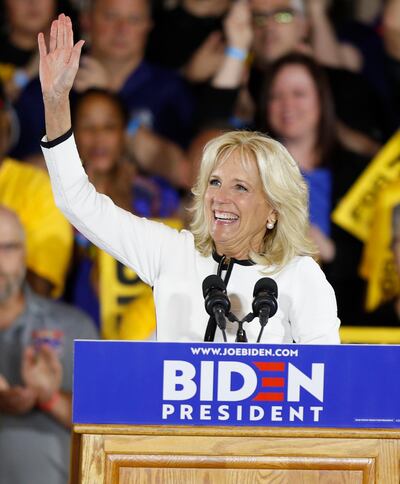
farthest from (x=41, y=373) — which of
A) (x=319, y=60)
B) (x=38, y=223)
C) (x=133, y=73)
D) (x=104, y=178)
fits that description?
(x=319, y=60)

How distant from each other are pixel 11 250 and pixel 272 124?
1376 mm

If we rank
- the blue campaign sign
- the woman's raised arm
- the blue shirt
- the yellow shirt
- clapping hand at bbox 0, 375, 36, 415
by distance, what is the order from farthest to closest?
1. the blue shirt
2. the yellow shirt
3. clapping hand at bbox 0, 375, 36, 415
4. the woman's raised arm
5. the blue campaign sign

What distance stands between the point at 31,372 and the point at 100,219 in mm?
2429

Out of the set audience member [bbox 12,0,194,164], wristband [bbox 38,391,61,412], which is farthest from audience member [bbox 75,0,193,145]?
wristband [bbox 38,391,61,412]

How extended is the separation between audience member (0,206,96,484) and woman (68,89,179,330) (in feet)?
0.73

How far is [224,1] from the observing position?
16.3 ft

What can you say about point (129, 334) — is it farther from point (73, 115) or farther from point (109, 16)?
point (109, 16)

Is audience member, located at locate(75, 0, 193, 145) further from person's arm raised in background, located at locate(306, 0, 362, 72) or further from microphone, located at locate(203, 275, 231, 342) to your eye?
microphone, located at locate(203, 275, 231, 342)

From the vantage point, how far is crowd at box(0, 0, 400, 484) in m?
4.73

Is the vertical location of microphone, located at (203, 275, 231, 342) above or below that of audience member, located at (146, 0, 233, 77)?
below

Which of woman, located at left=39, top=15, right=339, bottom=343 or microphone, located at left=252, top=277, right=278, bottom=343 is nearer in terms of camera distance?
microphone, located at left=252, top=277, right=278, bottom=343

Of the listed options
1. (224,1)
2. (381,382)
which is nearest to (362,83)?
(224,1)

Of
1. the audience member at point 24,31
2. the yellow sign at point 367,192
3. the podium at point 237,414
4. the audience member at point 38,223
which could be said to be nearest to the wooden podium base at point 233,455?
the podium at point 237,414

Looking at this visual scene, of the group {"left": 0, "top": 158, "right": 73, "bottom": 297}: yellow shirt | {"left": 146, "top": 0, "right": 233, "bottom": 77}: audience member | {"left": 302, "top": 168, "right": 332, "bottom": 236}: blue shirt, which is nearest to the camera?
{"left": 0, "top": 158, "right": 73, "bottom": 297}: yellow shirt
